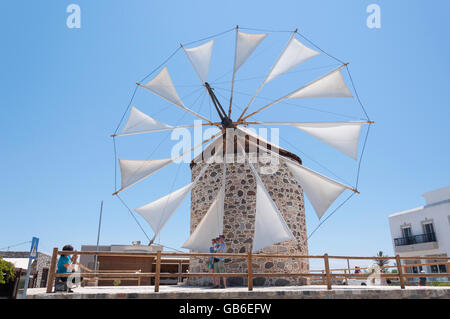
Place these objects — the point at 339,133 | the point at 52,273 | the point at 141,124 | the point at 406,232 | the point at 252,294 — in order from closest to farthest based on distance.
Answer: the point at 252,294 → the point at 52,273 → the point at 339,133 → the point at 141,124 → the point at 406,232

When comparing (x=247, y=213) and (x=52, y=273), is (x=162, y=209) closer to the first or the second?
(x=247, y=213)

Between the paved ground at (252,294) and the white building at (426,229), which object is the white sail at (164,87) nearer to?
the paved ground at (252,294)

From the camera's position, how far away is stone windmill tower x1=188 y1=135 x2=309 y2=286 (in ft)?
33.1

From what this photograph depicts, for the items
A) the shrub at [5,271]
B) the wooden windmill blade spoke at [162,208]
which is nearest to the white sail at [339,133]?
the wooden windmill blade spoke at [162,208]

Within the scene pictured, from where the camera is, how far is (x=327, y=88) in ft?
34.9

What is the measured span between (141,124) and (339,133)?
21.9ft

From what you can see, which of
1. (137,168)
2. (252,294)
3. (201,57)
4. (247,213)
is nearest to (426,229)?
(247,213)

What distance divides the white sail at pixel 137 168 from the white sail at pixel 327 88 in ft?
16.8

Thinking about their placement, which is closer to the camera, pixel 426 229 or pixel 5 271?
pixel 5 271

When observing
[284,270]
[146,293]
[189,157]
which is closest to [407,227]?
[284,270]

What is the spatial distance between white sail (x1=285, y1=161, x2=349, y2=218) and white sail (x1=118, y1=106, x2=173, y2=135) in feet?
15.1

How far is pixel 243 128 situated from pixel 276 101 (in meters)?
1.82

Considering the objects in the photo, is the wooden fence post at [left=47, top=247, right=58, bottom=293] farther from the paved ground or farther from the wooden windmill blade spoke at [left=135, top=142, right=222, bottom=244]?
the wooden windmill blade spoke at [left=135, top=142, right=222, bottom=244]
